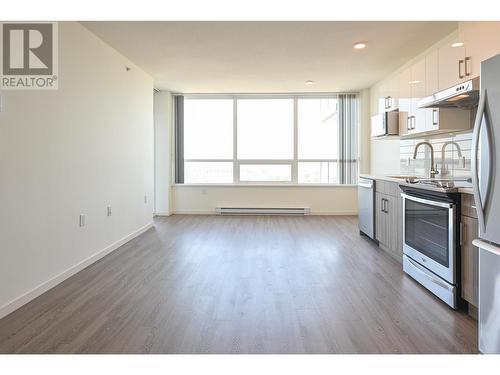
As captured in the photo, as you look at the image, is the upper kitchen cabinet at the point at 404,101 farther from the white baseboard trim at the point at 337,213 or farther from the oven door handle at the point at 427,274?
the white baseboard trim at the point at 337,213

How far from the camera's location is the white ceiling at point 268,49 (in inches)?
148

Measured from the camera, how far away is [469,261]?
8.26ft

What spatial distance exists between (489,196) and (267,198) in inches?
221

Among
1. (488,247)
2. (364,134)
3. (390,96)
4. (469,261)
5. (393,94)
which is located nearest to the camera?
(488,247)

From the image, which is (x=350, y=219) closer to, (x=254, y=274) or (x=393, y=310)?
(x=254, y=274)

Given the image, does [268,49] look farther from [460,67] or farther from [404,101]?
[460,67]

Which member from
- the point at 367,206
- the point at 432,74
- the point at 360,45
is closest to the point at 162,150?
the point at 367,206

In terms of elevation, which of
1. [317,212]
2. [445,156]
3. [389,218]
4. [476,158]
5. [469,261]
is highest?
[445,156]

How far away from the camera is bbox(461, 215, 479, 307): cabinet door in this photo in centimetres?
244
